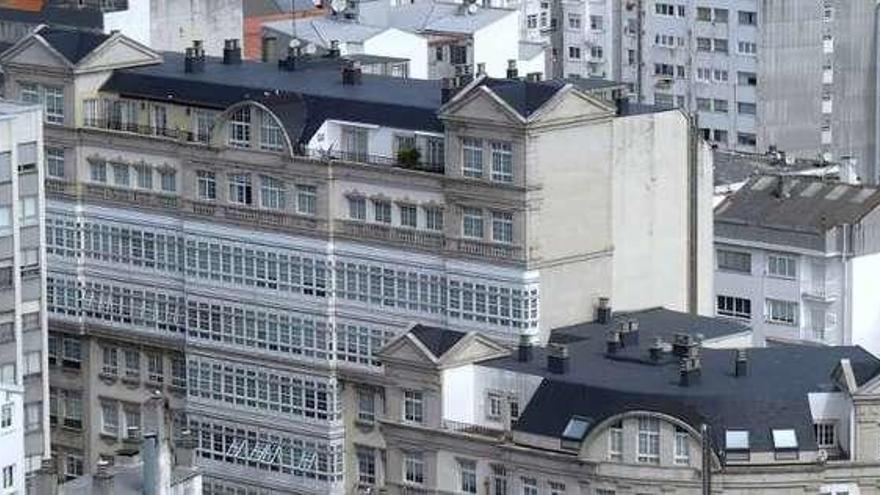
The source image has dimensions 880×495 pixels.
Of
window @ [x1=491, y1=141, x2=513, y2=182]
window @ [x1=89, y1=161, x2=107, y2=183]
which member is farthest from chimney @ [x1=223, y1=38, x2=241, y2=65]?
window @ [x1=491, y1=141, x2=513, y2=182]

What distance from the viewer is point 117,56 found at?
190125 mm

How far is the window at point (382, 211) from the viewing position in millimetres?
178250

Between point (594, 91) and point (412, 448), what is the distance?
63.2 feet

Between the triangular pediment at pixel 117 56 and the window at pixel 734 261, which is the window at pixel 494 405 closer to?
the window at pixel 734 261

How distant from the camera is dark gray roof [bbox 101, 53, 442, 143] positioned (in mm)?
179625

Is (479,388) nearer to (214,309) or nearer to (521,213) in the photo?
(521,213)

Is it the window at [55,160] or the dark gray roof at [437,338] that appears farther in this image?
the window at [55,160]

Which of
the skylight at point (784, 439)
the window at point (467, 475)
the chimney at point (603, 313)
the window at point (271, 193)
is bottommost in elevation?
the window at point (467, 475)

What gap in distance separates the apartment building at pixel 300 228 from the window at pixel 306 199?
0.12 metres

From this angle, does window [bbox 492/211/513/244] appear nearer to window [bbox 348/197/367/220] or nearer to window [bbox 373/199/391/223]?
window [bbox 373/199/391/223]

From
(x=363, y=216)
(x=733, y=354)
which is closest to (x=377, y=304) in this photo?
(x=363, y=216)

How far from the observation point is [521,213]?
173 m

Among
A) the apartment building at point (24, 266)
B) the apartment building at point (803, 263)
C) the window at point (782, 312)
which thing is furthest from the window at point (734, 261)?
the apartment building at point (24, 266)

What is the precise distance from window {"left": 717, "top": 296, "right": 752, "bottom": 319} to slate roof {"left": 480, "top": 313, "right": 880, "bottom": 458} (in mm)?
20956
